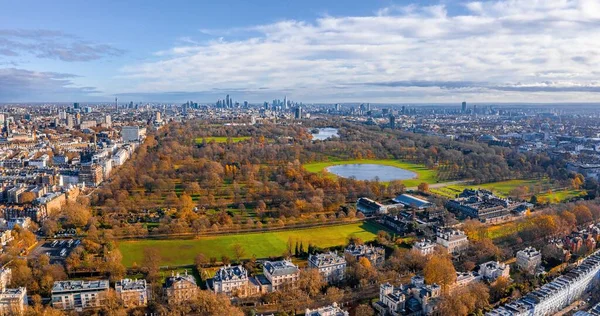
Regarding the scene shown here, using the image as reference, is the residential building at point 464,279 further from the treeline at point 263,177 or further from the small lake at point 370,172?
the small lake at point 370,172

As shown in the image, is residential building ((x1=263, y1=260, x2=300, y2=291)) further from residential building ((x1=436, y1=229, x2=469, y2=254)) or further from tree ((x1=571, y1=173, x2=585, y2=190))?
tree ((x1=571, y1=173, x2=585, y2=190))

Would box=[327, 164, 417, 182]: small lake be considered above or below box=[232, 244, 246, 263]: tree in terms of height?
above

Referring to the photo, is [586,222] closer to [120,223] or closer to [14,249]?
[120,223]

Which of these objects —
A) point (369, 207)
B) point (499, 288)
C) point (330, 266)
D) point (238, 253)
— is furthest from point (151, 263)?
point (369, 207)

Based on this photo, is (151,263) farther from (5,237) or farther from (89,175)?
(89,175)

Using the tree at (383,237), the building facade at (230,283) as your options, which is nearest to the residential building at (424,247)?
the tree at (383,237)

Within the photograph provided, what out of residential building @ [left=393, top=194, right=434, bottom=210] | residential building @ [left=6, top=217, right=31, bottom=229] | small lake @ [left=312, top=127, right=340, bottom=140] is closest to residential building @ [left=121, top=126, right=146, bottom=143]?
small lake @ [left=312, top=127, right=340, bottom=140]
